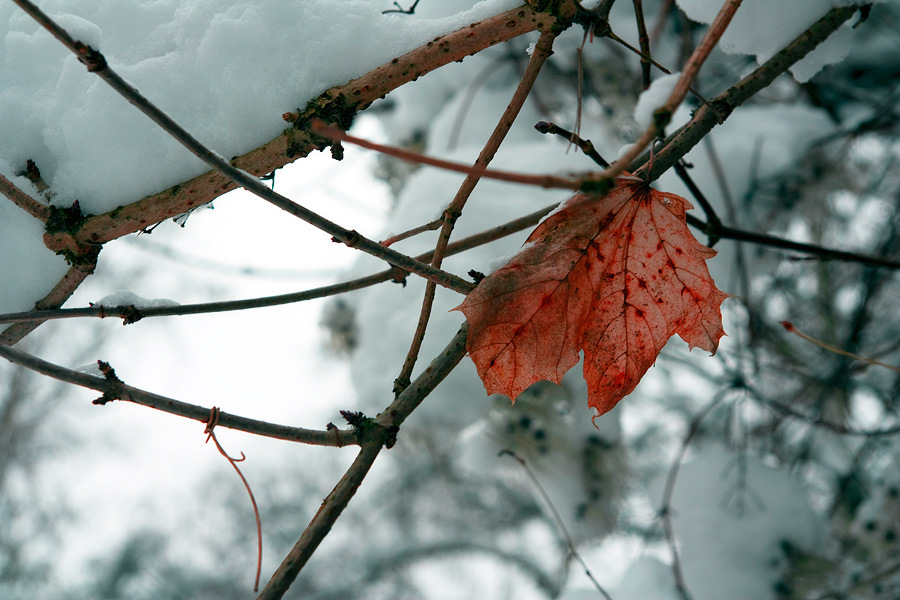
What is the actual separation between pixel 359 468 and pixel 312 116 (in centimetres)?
31

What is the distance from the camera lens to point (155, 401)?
1.40 ft

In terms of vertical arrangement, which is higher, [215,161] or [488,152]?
[488,152]

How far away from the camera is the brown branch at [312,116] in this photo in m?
0.49

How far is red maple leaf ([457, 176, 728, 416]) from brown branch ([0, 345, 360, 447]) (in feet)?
0.53

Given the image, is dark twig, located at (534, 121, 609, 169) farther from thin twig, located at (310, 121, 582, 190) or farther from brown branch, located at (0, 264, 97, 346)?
brown branch, located at (0, 264, 97, 346)

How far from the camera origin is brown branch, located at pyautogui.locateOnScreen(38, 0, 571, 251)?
492 mm

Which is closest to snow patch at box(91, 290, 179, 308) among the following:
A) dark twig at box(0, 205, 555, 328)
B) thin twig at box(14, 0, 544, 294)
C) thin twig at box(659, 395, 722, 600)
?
dark twig at box(0, 205, 555, 328)

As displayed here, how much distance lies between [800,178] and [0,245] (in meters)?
1.67

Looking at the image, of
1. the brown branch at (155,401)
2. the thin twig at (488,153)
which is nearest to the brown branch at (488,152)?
the thin twig at (488,153)

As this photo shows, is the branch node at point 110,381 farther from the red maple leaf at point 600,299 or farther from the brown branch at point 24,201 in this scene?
the red maple leaf at point 600,299

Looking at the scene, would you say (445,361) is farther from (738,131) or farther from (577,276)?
(738,131)

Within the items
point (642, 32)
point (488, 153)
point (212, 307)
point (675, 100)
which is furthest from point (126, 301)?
point (642, 32)

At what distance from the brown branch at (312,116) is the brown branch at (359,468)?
0.73 ft

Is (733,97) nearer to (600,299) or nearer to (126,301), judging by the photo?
(600,299)
